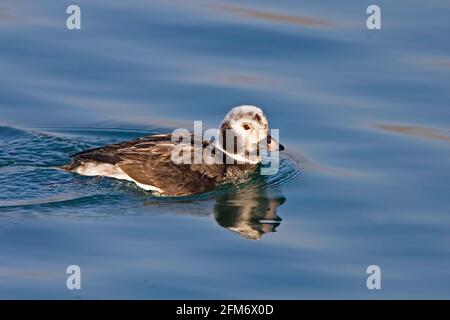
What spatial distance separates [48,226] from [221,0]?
284 inches

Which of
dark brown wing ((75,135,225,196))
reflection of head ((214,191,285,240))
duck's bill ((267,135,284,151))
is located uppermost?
duck's bill ((267,135,284,151))

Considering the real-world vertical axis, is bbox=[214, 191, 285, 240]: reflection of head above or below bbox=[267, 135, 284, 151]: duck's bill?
below

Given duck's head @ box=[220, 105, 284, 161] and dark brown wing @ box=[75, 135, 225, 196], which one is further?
duck's head @ box=[220, 105, 284, 161]

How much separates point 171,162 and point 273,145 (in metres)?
1.29

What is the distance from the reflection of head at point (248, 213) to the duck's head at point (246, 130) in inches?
31.3

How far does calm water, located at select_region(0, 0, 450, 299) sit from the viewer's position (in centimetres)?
1090

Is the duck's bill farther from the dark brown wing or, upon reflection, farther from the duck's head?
the dark brown wing

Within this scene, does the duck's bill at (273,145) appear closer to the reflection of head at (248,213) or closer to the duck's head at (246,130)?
the duck's head at (246,130)

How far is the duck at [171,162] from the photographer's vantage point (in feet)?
43.3

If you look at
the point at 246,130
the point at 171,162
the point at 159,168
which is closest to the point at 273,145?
the point at 246,130

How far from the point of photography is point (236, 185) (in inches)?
532

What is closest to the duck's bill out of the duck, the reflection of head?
the duck

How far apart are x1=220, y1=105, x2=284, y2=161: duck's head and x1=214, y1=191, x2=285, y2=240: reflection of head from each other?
2.61ft

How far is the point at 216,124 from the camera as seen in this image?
1480 cm
